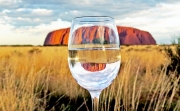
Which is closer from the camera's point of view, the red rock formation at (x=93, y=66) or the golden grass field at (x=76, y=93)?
the red rock formation at (x=93, y=66)

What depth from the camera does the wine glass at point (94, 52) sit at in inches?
Result: 57.5

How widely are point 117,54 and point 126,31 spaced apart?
228ft

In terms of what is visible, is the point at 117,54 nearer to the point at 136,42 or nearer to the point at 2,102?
the point at 2,102

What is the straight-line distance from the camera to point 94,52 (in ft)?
4.77

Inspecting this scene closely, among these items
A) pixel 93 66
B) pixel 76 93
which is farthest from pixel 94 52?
pixel 76 93

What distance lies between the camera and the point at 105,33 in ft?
4.96

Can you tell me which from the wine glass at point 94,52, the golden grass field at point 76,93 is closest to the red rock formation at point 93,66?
the wine glass at point 94,52

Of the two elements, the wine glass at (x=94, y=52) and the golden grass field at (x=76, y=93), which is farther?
the golden grass field at (x=76, y=93)

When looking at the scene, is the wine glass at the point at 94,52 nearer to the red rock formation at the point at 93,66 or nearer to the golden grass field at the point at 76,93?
the red rock formation at the point at 93,66

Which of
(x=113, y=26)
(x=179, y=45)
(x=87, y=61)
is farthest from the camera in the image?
(x=179, y=45)

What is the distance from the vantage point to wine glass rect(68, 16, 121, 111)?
146 cm

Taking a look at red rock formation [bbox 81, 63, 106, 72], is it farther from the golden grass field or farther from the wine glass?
the golden grass field

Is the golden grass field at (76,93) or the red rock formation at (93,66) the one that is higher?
the red rock formation at (93,66)

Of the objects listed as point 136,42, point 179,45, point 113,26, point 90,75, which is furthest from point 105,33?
point 136,42
